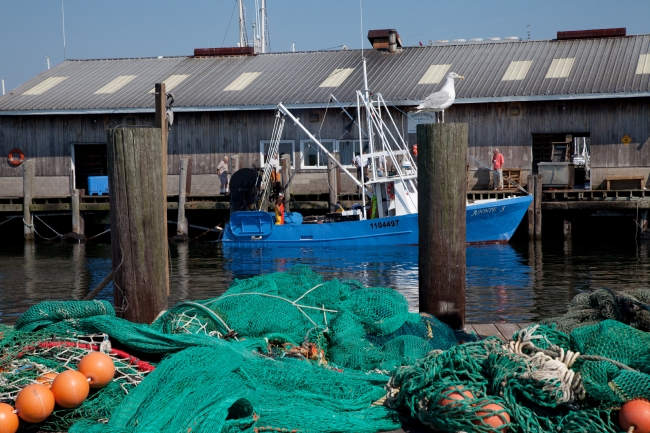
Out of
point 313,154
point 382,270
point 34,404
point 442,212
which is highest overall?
point 313,154

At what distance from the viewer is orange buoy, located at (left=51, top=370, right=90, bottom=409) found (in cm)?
366

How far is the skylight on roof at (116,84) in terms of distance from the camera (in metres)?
26.4

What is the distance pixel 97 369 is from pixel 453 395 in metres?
1.76

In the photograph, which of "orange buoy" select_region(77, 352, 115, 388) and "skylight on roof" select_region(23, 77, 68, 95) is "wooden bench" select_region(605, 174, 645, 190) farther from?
"orange buoy" select_region(77, 352, 115, 388)

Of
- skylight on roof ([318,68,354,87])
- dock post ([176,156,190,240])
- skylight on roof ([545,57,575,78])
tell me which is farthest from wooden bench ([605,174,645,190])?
dock post ([176,156,190,240])

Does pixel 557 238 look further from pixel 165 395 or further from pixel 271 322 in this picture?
pixel 165 395


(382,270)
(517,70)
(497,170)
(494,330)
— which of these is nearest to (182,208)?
(382,270)

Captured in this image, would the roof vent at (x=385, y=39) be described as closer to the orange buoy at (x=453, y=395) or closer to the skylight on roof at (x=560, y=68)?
Result: the skylight on roof at (x=560, y=68)

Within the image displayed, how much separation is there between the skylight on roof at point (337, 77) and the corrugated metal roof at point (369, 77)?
0.35 feet

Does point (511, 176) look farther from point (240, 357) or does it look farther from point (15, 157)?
point (240, 357)

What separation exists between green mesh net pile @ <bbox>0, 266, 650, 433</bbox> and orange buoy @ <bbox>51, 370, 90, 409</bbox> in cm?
10

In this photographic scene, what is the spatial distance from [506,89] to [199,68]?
11.7 meters

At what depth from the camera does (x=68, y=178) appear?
82.3 ft

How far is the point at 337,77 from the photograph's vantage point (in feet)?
82.7
